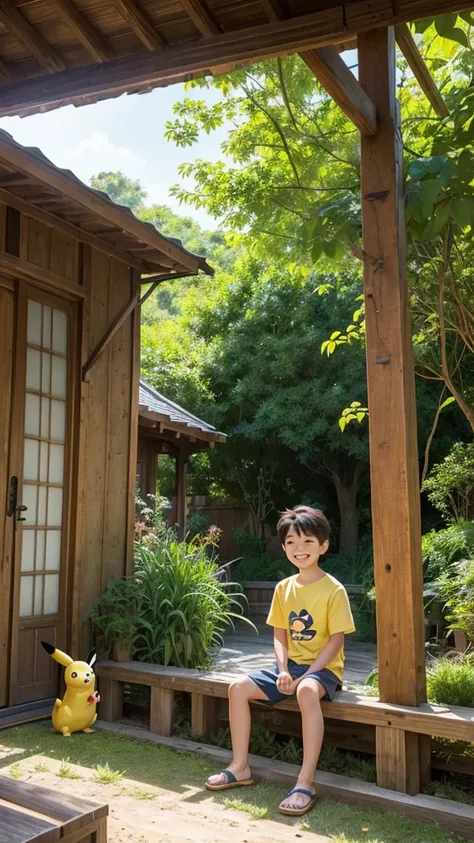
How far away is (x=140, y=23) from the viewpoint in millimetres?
2693

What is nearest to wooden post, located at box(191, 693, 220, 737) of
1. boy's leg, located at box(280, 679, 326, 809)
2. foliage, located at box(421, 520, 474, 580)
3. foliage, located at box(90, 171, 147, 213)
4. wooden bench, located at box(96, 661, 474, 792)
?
wooden bench, located at box(96, 661, 474, 792)

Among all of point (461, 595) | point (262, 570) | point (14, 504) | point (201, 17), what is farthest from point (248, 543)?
point (201, 17)

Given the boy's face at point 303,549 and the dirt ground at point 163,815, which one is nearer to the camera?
the dirt ground at point 163,815

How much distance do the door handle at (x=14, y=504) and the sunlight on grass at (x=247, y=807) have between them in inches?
85.6

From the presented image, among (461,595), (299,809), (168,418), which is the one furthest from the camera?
(168,418)

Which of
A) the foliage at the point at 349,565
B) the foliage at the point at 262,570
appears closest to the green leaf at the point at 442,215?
the foliage at the point at 349,565

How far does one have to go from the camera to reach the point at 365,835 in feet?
9.37

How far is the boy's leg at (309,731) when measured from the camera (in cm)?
319

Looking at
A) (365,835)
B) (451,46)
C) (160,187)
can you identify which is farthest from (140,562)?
(160,187)

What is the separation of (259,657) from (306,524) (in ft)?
7.36

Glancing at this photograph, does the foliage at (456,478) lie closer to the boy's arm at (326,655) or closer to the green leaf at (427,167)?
the boy's arm at (326,655)

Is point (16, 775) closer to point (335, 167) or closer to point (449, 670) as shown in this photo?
point (449, 670)

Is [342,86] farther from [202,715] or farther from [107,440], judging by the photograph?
[202,715]

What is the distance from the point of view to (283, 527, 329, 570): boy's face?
3678 mm
